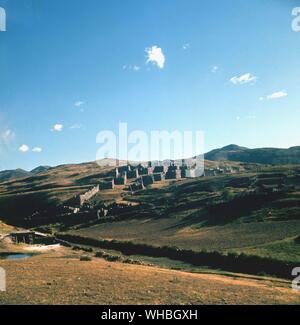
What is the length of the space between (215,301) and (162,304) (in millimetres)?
4135

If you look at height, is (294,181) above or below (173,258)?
above

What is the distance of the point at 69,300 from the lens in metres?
26.3

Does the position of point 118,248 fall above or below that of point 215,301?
below

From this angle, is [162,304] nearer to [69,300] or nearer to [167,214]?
[69,300]

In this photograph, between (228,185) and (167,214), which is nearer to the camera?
(167,214)

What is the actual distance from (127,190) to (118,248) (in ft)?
293

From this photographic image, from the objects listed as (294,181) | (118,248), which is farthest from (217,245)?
(294,181)

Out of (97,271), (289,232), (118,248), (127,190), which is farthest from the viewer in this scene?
(127,190)

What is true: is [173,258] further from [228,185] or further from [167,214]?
[228,185]

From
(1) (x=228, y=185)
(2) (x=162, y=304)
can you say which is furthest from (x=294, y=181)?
(2) (x=162, y=304)

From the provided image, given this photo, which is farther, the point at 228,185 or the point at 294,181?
the point at 228,185

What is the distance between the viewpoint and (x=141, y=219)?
350 ft
